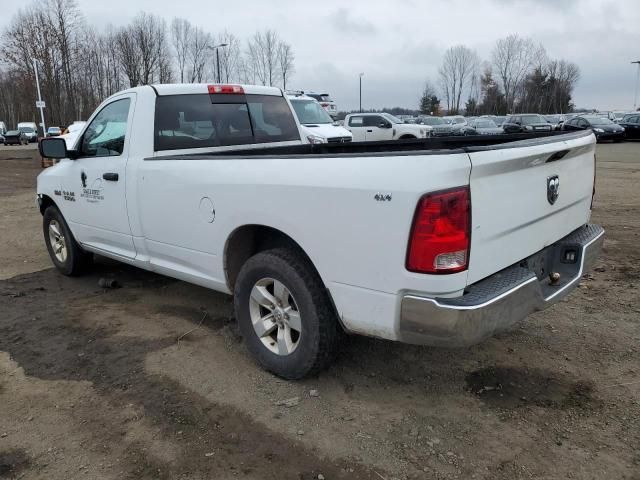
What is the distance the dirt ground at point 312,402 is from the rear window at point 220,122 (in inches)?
59.6

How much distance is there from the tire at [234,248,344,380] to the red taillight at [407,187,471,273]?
2.49ft

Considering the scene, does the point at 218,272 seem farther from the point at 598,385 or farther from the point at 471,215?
the point at 598,385

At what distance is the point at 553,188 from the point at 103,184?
370 cm

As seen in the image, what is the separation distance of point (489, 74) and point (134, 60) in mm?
58408

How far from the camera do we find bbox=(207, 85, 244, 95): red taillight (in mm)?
Answer: 4781

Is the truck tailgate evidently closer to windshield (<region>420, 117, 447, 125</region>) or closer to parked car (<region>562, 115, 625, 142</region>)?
parked car (<region>562, 115, 625, 142</region>)

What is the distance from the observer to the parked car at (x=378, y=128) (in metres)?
23.0

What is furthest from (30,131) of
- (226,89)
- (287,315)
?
(287,315)

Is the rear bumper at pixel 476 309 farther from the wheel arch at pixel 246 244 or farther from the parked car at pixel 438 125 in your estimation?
the parked car at pixel 438 125

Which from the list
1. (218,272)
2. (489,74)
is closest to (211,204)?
(218,272)

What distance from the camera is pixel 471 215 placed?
2.56 m

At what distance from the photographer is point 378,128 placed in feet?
75.8

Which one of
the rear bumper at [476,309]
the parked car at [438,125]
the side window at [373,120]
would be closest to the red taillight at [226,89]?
the rear bumper at [476,309]

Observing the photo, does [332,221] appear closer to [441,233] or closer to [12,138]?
[441,233]
